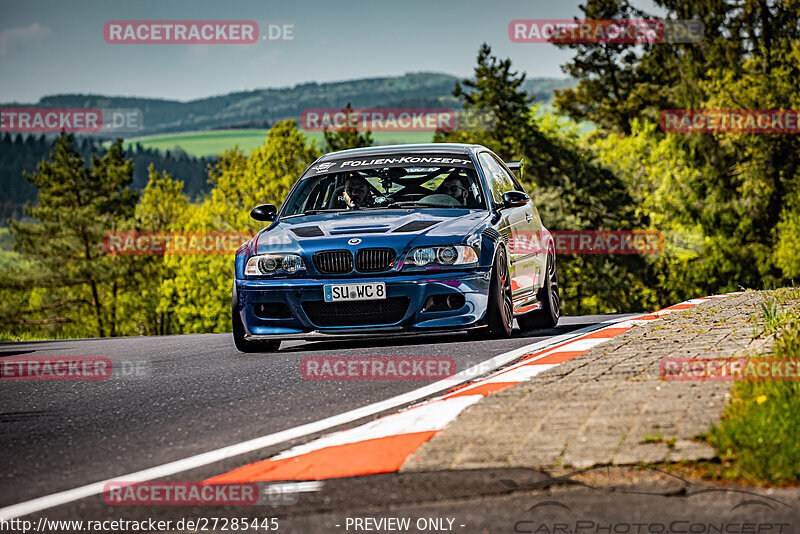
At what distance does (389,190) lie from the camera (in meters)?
9.84

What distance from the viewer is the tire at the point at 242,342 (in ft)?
28.9

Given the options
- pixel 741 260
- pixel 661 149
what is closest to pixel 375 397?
pixel 741 260

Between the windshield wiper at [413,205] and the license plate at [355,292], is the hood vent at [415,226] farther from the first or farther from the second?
the windshield wiper at [413,205]

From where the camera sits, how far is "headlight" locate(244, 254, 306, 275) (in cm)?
841

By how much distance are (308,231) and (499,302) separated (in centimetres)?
178

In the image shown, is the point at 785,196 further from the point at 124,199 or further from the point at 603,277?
the point at 124,199

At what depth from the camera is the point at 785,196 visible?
147 feet
